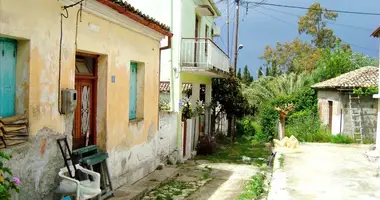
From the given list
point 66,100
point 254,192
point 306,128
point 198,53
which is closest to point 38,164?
point 66,100

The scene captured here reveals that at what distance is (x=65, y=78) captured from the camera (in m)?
6.68

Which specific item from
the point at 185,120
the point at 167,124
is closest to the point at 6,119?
the point at 167,124

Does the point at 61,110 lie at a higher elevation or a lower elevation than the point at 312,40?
lower

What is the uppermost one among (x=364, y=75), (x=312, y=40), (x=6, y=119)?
(x=312, y=40)

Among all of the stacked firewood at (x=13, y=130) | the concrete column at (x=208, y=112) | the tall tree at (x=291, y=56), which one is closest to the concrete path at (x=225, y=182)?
the stacked firewood at (x=13, y=130)

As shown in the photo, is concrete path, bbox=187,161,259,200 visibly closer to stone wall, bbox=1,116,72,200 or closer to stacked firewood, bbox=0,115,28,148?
stone wall, bbox=1,116,72,200

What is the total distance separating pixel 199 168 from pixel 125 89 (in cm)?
513

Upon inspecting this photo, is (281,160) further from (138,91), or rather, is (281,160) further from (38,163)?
(38,163)

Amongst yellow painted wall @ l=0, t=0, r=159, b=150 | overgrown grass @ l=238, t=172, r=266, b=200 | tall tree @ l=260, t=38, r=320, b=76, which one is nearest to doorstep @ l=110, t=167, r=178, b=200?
yellow painted wall @ l=0, t=0, r=159, b=150

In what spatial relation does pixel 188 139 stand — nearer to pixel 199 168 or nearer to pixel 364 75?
pixel 199 168

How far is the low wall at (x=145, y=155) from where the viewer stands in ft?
29.1

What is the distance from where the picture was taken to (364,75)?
779 inches

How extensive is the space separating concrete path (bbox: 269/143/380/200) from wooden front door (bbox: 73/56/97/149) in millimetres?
3873

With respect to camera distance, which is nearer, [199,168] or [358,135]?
[199,168]
